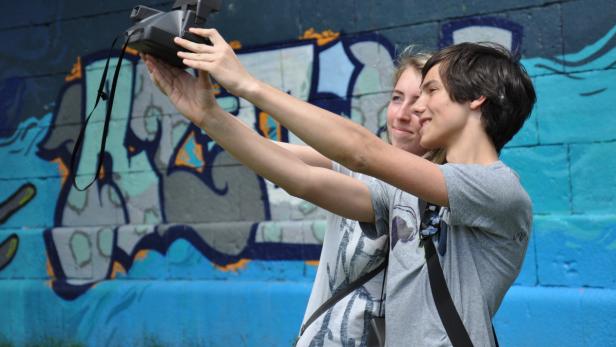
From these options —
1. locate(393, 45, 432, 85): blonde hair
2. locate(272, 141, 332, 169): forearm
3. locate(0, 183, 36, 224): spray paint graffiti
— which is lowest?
locate(0, 183, 36, 224): spray paint graffiti

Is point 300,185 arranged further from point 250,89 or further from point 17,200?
point 17,200

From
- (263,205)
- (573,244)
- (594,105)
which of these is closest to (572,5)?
(594,105)

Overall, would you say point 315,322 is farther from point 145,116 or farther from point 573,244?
point 145,116

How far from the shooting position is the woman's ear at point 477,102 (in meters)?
2.12

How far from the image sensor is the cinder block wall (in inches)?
184

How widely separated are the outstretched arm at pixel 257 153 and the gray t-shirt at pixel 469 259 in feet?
0.75

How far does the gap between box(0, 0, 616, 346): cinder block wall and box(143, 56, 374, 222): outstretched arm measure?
8.66ft

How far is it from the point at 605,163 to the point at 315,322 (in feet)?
9.34

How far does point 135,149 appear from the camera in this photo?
6.50 m

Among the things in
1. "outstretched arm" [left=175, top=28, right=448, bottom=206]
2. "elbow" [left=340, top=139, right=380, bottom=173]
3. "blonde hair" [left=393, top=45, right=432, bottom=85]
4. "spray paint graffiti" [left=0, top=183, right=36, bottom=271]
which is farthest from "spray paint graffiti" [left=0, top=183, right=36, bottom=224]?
"elbow" [left=340, top=139, right=380, bottom=173]

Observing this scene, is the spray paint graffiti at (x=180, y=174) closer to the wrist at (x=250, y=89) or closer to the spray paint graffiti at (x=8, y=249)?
the spray paint graffiti at (x=8, y=249)

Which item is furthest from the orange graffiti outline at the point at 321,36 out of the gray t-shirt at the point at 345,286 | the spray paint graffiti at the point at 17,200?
the gray t-shirt at the point at 345,286

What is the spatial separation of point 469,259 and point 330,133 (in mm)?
450

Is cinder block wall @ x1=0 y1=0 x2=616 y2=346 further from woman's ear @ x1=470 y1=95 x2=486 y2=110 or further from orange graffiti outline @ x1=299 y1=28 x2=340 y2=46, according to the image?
woman's ear @ x1=470 y1=95 x2=486 y2=110
